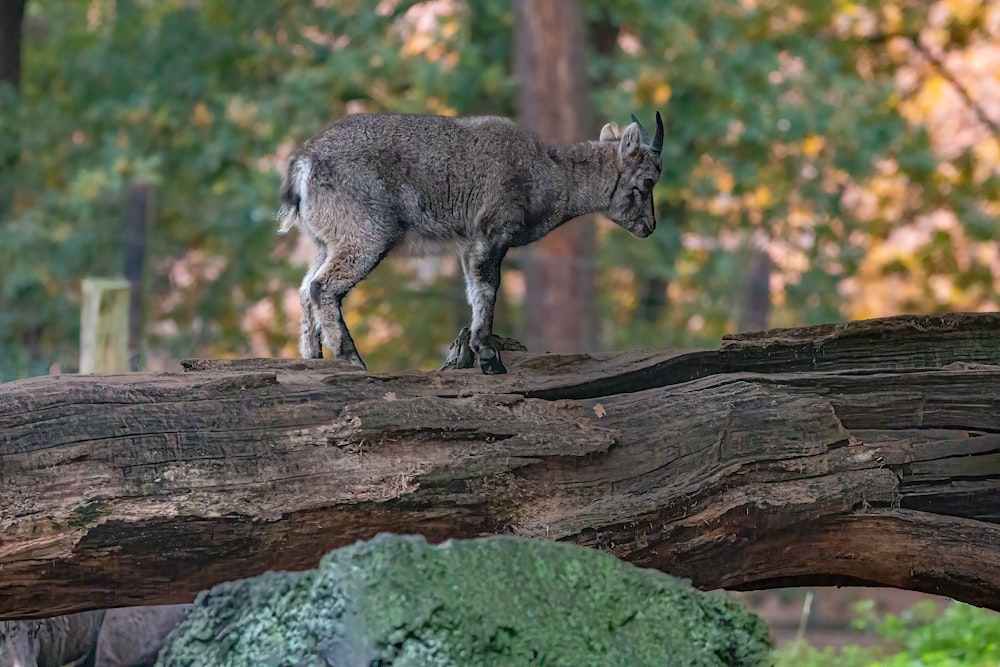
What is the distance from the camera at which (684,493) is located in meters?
4.49

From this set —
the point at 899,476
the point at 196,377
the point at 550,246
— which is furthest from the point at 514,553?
the point at 550,246

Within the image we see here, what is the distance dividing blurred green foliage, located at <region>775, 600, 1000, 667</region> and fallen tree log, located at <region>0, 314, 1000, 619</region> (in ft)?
9.24

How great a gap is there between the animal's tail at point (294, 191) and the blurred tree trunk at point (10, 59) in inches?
338

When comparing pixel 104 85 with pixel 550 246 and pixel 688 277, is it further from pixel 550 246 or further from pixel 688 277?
pixel 688 277

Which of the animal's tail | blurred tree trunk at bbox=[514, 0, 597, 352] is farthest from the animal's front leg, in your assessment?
blurred tree trunk at bbox=[514, 0, 597, 352]

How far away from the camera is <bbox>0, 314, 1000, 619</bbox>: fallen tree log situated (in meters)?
4.00

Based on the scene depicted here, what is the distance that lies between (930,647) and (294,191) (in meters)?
5.26

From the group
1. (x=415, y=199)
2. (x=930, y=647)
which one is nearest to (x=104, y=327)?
(x=415, y=199)

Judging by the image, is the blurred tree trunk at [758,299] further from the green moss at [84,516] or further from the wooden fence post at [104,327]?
the green moss at [84,516]

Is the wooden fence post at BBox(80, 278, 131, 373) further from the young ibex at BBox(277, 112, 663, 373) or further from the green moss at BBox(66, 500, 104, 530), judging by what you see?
the green moss at BBox(66, 500, 104, 530)

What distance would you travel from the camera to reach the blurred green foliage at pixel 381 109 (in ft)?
45.0

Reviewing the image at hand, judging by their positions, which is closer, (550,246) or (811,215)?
(550,246)

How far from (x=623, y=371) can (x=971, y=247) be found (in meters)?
14.2

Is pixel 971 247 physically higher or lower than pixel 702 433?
higher
